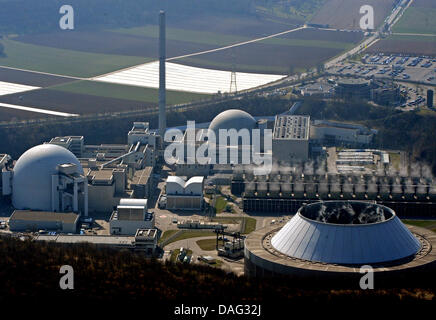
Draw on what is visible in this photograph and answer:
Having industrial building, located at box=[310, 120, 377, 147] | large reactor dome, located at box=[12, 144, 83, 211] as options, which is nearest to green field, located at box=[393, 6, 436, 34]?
industrial building, located at box=[310, 120, 377, 147]

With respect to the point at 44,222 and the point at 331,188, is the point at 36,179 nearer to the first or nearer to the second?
the point at 44,222

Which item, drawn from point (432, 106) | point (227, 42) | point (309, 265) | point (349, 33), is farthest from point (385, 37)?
point (309, 265)

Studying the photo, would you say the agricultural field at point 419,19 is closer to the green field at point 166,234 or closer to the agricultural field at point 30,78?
the agricultural field at point 30,78

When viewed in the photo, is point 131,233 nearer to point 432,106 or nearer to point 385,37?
point 432,106

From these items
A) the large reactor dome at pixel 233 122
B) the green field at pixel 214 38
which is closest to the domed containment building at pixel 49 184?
the large reactor dome at pixel 233 122

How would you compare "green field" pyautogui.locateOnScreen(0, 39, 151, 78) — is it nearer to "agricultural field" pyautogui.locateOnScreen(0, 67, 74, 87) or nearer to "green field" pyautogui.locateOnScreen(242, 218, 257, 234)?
"agricultural field" pyautogui.locateOnScreen(0, 67, 74, 87)
